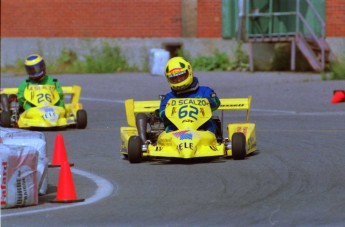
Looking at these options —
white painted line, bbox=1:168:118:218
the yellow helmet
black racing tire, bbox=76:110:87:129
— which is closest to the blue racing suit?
the yellow helmet

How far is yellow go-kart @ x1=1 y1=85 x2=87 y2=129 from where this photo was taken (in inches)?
661

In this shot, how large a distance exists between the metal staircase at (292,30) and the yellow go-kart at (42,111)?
9.63 m

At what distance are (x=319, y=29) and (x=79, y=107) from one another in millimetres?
11070

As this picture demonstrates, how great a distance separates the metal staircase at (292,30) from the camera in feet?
85.8

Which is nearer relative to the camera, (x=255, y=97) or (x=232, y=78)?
(x=255, y=97)

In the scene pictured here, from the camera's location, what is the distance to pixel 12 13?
1211 inches

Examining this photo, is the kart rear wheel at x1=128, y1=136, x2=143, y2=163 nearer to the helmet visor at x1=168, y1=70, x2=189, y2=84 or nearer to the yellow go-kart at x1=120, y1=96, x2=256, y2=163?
the yellow go-kart at x1=120, y1=96, x2=256, y2=163

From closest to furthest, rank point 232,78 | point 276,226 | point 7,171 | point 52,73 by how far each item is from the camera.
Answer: point 276,226, point 7,171, point 232,78, point 52,73

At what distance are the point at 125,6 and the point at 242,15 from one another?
3.92 metres

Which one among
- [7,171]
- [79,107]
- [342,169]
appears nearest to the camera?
[7,171]

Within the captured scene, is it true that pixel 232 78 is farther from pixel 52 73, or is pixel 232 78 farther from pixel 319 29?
pixel 52 73

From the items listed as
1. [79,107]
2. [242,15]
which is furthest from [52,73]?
[79,107]

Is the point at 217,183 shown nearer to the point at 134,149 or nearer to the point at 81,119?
the point at 134,149

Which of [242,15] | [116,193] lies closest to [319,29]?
[242,15]
